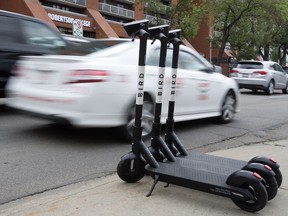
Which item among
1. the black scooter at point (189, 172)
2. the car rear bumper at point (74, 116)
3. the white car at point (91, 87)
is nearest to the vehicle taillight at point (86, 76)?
the white car at point (91, 87)

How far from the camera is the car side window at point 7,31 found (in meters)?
7.50

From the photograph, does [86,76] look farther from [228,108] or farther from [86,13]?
[86,13]

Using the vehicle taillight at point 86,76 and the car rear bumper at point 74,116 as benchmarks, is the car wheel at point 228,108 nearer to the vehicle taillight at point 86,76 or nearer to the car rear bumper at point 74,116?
the car rear bumper at point 74,116

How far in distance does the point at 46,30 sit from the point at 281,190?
5.94m

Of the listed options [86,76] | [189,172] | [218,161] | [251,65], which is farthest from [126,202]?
[251,65]

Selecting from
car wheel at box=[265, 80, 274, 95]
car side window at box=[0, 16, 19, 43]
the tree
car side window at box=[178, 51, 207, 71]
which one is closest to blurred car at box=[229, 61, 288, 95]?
car wheel at box=[265, 80, 274, 95]

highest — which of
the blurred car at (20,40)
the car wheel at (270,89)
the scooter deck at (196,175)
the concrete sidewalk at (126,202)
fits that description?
the blurred car at (20,40)

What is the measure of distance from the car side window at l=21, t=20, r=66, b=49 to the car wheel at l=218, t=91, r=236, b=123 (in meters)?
3.54

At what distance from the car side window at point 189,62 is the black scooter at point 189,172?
Answer: 2.50m

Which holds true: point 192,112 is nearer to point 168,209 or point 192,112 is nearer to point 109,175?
point 109,175

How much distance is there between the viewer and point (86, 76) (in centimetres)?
530

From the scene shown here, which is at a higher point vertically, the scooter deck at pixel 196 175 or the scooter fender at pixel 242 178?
the scooter fender at pixel 242 178

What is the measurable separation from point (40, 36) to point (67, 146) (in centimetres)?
333

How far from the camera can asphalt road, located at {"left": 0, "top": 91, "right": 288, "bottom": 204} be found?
4.32m
